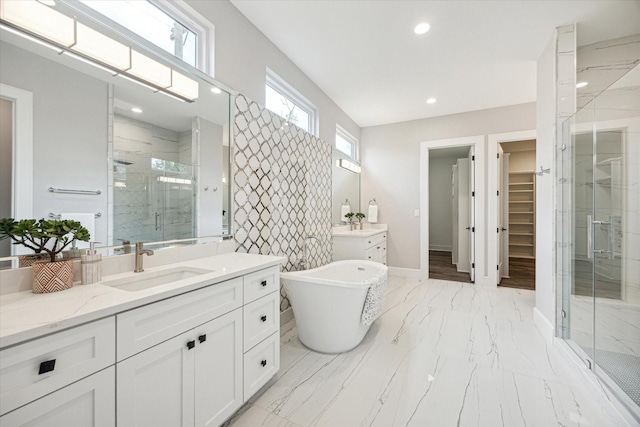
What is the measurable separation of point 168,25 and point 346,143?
3.31 m

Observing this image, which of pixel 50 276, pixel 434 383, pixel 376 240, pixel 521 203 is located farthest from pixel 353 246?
pixel 521 203

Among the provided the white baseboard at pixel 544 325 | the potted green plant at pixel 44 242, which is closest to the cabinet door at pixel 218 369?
the potted green plant at pixel 44 242

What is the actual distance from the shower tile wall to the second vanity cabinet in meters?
0.61

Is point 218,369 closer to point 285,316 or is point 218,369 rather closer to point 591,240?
point 285,316

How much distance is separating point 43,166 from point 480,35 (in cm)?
341

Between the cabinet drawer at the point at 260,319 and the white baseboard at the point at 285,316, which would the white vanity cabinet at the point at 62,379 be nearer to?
the cabinet drawer at the point at 260,319

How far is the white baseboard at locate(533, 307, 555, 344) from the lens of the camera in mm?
Result: 2331

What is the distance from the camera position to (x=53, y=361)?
0.77m

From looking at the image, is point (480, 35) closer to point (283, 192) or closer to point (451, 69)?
point (451, 69)

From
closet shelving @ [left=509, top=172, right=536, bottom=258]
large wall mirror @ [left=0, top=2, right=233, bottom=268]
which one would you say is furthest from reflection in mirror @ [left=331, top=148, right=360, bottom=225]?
closet shelving @ [left=509, top=172, right=536, bottom=258]

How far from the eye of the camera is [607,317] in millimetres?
1905

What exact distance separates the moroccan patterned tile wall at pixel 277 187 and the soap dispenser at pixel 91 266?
98 cm

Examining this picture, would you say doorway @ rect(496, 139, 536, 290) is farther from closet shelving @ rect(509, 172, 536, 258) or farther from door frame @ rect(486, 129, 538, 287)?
door frame @ rect(486, 129, 538, 287)

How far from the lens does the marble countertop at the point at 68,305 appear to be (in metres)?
0.73
